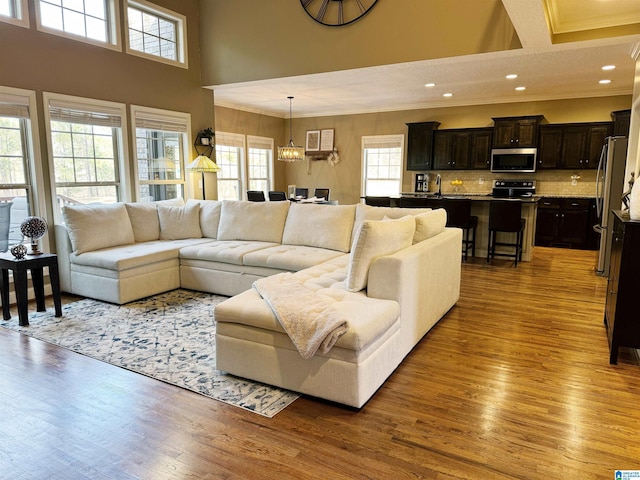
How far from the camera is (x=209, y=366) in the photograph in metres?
2.86

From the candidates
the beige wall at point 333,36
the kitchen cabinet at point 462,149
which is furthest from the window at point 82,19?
the kitchen cabinet at point 462,149

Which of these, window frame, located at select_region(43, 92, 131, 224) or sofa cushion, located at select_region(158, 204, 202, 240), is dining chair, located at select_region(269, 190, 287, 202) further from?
window frame, located at select_region(43, 92, 131, 224)

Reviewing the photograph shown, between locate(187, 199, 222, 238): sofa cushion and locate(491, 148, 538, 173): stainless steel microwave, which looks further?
locate(491, 148, 538, 173): stainless steel microwave

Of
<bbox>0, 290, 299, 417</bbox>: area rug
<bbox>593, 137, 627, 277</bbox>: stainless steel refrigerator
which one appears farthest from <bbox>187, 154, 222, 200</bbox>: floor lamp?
<bbox>593, 137, 627, 277</bbox>: stainless steel refrigerator

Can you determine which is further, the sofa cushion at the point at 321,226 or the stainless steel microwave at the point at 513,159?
the stainless steel microwave at the point at 513,159

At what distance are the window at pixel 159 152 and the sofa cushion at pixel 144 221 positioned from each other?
0.60 m

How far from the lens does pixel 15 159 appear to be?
4.40 m

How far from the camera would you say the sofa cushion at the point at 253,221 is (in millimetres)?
4934

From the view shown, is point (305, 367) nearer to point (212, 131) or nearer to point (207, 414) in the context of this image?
point (207, 414)

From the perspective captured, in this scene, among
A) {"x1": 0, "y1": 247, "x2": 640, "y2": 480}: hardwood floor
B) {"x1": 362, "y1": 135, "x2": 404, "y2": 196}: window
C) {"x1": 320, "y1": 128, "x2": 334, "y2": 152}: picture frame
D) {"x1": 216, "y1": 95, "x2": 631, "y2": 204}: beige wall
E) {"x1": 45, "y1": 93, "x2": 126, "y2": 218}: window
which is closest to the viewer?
{"x1": 0, "y1": 247, "x2": 640, "y2": 480}: hardwood floor

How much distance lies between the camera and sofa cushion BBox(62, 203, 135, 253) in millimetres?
4434

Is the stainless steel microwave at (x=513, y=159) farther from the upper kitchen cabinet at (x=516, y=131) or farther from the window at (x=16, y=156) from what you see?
the window at (x=16, y=156)

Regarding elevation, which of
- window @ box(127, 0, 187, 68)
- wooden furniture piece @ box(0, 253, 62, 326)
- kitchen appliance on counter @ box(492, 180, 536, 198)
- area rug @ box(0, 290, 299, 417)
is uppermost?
window @ box(127, 0, 187, 68)

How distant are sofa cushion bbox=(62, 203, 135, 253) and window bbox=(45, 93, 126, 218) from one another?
0.55m
